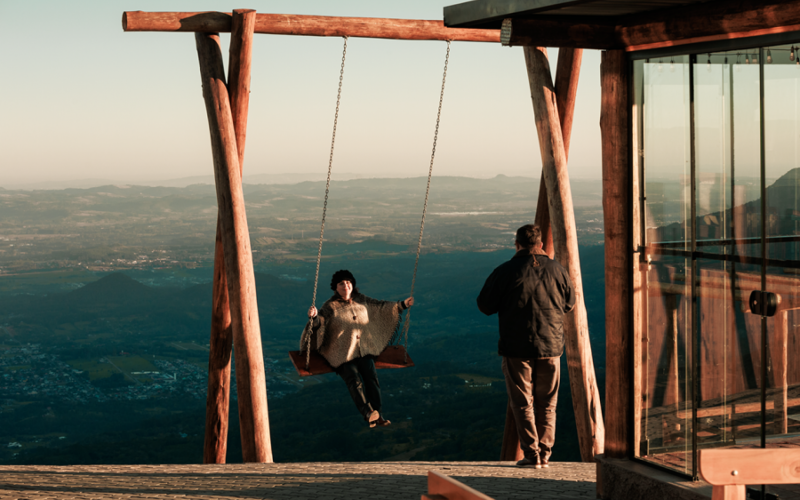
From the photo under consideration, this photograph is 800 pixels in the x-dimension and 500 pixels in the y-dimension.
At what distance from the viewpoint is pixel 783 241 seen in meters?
4.24

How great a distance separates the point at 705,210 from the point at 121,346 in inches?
3886

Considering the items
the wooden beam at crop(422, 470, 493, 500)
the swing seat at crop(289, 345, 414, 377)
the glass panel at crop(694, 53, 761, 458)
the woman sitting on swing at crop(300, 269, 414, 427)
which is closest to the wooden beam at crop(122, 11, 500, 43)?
the woman sitting on swing at crop(300, 269, 414, 427)

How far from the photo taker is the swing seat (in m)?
7.53

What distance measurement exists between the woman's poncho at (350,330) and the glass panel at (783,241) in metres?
4.13

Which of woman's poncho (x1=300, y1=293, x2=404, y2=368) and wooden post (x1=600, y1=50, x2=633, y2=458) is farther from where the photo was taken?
woman's poncho (x1=300, y1=293, x2=404, y2=368)

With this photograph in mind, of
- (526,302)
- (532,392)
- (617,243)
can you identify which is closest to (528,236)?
(526,302)

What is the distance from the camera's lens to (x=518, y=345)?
5676 millimetres

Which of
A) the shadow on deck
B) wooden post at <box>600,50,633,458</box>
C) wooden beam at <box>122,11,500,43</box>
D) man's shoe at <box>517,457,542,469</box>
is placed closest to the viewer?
wooden post at <box>600,50,633,458</box>

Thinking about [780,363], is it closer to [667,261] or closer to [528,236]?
[667,261]

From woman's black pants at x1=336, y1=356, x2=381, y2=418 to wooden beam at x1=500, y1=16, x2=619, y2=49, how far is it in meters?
3.88

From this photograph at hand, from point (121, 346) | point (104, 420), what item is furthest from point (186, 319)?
point (104, 420)

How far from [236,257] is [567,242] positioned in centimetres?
308

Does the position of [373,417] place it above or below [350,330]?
below

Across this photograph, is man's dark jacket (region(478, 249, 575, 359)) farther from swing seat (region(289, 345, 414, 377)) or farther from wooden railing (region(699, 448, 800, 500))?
wooden railing (region(699, 448, 800, 500))
